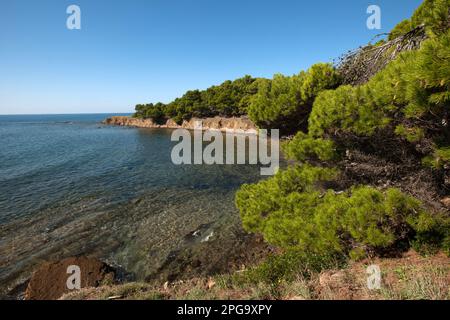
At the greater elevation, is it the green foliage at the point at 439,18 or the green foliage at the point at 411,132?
the green foliage at the point at 439,18

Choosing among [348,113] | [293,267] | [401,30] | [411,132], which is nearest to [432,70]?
[411,132]

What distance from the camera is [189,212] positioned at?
1098cm

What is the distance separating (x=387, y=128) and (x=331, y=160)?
1295 millimetres

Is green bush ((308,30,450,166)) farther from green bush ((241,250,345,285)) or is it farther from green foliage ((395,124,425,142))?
green bush ((241,250,345,285))

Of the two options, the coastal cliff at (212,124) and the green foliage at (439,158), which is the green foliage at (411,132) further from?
the coastal cliff at (212,124)

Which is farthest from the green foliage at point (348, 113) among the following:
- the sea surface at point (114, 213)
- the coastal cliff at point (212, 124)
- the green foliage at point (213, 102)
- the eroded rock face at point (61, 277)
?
the green foliage at point (213, 102)

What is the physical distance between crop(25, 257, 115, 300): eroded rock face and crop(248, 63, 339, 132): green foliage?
681cm

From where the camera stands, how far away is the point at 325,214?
4.67m

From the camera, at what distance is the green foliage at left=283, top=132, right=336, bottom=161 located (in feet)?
16.6

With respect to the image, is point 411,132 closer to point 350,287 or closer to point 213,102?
point 350,287

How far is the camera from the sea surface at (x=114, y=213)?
312 inches

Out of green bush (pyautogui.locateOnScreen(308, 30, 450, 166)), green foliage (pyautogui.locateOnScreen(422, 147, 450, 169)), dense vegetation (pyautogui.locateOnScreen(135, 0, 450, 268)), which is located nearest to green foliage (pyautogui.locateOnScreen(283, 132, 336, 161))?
dense vegetation (pyautogui.locateOnScreen(135, 0, 450, 268))

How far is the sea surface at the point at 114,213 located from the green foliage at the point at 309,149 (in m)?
4.84
